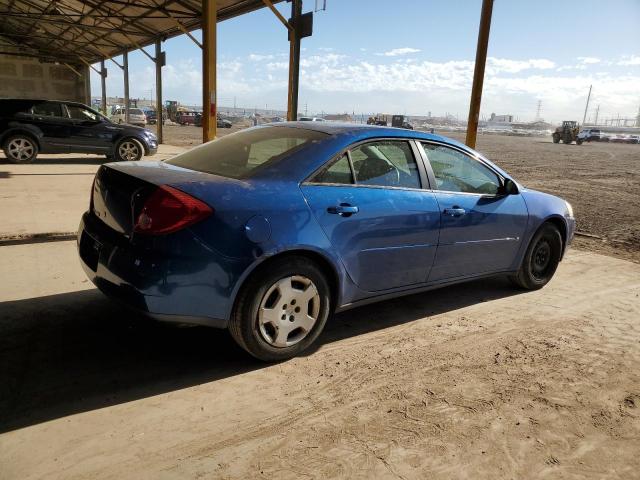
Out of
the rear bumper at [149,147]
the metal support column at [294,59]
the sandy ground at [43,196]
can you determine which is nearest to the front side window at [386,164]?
the sandy ground at [43,196]

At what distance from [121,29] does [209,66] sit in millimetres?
11909

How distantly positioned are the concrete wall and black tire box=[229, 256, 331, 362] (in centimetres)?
3418

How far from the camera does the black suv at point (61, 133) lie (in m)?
11.6

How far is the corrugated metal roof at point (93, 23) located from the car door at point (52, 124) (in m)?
3.06

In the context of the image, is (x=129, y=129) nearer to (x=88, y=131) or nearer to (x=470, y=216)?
(x=88, y=131)

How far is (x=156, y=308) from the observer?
2.57m

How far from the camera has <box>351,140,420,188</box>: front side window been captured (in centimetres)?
332

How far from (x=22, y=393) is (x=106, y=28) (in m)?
20.4

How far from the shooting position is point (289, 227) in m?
2.80

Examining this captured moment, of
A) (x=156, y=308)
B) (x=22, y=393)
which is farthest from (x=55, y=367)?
(x=156, y=308)

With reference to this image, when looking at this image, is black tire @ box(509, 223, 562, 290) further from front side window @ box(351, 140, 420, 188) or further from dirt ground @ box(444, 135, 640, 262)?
dirt ground @ box(444, 135, 640, 262)

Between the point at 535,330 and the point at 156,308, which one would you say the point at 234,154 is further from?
the point at 535,330

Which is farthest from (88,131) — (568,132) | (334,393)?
(568,132)

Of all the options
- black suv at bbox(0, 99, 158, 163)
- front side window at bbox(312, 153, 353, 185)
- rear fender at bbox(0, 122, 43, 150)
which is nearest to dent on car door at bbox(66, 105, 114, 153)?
black suv at bbox(0, 99, 158, 163)
